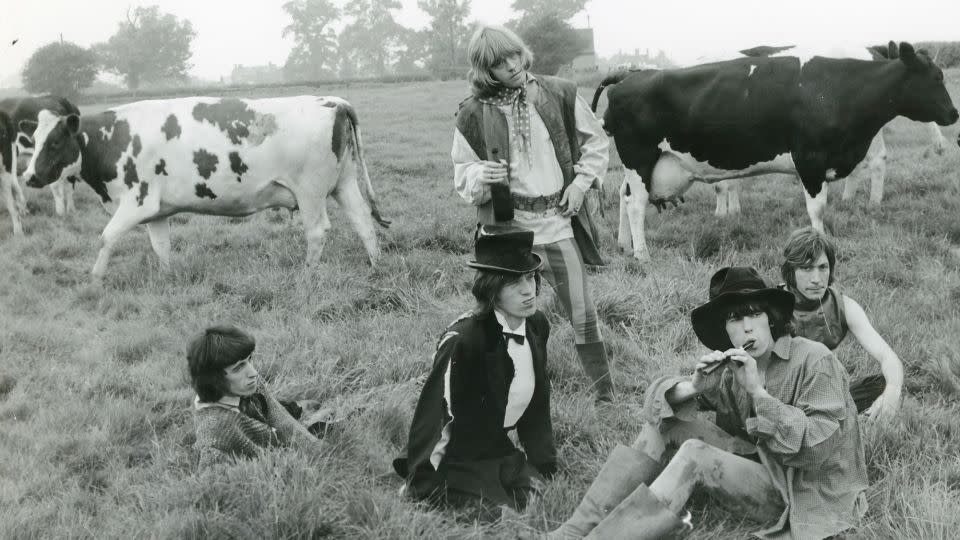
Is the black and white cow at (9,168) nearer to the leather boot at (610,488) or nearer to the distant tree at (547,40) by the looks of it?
the leather boot at (610,488)

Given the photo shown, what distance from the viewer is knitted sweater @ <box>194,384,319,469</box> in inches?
145

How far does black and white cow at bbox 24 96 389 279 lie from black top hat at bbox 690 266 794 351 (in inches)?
185

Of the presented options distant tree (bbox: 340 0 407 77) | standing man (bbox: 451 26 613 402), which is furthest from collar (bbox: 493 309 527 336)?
distant tree (bbox: 340 0 407 77)

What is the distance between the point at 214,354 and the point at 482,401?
4.01ft

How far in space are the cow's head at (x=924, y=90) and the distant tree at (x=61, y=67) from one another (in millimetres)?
18516

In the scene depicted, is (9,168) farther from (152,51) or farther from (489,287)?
(489,287)

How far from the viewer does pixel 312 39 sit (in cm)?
2108

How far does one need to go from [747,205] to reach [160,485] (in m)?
7.12

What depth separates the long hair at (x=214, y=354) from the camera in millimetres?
3670

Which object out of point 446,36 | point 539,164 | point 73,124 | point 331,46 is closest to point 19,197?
point 73,124

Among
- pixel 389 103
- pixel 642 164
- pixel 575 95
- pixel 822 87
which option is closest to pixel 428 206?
pixel 642 164

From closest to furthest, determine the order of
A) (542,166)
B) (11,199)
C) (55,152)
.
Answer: (542,166)
(55,152)
(11,199)

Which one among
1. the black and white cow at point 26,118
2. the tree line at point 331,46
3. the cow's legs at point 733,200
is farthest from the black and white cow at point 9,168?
the cow's legs at point 733,200

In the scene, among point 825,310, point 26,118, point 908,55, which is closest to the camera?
point 825,310
